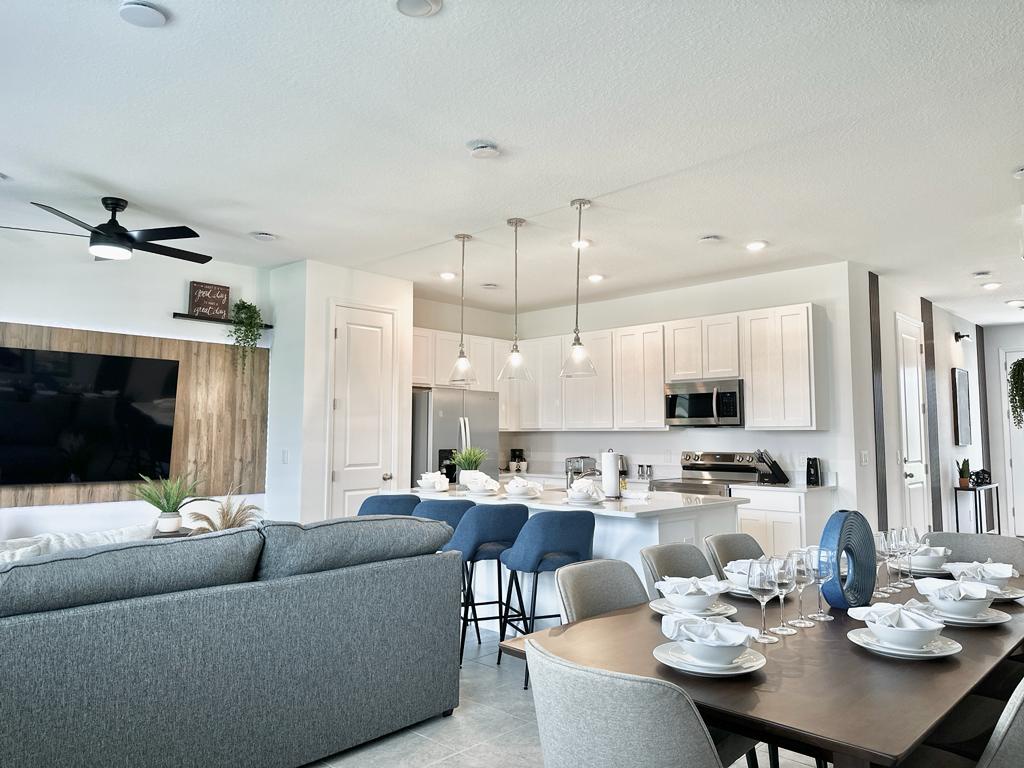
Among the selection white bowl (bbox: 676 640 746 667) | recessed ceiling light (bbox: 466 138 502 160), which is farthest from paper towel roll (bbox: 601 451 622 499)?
white bowl (bbox: 676 640 746 667)

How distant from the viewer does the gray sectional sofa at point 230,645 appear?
1.96 meters

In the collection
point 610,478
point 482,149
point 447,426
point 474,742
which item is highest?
point 482,149

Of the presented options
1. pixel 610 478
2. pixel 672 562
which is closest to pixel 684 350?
pixel 610 478

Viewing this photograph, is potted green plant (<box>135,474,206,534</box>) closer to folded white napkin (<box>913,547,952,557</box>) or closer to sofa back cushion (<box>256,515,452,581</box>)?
sofa back cushion (<box>256,515,452,581</box>)

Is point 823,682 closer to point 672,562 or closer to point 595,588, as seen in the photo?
point 595,588

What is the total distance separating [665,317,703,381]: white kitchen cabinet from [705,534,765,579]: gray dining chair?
3.33 metres

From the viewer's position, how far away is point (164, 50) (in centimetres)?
261

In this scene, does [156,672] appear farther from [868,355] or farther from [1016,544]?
[868,355]

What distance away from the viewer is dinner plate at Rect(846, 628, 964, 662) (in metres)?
1.65

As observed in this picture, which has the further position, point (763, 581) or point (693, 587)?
point (693, 587)

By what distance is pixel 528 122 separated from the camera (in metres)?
3.17

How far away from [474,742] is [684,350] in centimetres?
434

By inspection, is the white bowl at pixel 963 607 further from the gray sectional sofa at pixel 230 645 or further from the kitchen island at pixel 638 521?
the gray sectional sofa at pixel 230 645

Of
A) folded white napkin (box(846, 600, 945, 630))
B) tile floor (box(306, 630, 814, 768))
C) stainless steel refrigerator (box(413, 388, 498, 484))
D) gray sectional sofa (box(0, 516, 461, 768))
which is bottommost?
tile floor (box(306, 630, 814, 768))
